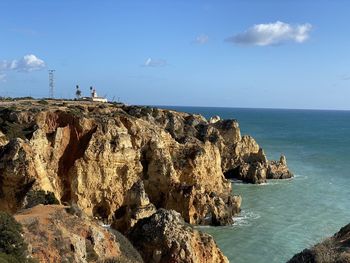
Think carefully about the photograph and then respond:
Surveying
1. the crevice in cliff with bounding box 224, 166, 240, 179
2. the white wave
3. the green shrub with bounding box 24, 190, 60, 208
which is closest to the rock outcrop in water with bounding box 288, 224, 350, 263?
the green shrub with bounding box 24, 190, 60, 208

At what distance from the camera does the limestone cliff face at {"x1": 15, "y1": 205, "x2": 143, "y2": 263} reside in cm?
1600

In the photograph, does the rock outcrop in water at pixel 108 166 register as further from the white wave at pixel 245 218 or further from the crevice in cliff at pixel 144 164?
the white wave at pixel 245 218

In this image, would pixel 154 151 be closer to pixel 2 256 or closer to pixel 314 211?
pixel 314 211

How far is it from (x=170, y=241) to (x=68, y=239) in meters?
5.48

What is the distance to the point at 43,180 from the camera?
3116 centimetres

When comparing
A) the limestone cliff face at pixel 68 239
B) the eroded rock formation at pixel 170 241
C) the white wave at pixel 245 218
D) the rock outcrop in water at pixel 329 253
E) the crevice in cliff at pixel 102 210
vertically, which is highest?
the rock outcrop in water at pixel 329 253

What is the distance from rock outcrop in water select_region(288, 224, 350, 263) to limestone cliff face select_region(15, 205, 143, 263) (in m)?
6.59

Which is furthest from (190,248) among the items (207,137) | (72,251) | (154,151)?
(207,137)

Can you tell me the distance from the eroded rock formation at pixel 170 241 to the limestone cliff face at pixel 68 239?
1921mm

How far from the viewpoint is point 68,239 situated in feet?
55.1

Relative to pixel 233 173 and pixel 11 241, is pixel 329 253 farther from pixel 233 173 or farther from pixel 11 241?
pixel 233 173

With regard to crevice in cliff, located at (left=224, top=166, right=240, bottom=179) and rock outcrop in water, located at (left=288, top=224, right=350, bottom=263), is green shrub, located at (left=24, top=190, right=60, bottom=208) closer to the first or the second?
rock outcrop in water, located at (left=288, top=224, right=350, bottom=263)

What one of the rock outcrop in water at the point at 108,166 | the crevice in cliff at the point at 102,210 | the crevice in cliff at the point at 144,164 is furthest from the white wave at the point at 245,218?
the crevice in cliff at the point at 102,210

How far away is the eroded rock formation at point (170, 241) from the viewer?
2084cm
